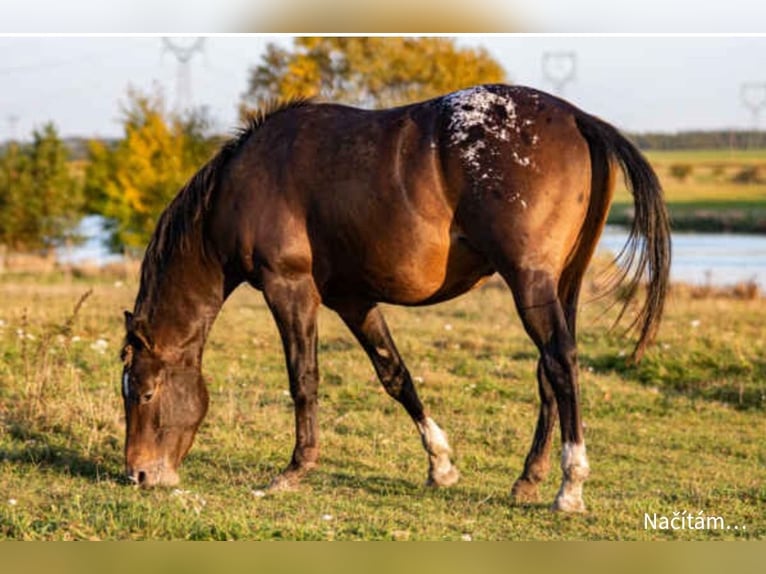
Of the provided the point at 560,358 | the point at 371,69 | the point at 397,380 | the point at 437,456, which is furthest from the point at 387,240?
the point at 371,69

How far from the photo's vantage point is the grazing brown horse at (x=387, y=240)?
641 cm

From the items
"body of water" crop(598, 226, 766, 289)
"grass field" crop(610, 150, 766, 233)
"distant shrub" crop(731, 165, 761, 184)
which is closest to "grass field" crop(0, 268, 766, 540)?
"body of water" crop(598, 226, 766, 289)

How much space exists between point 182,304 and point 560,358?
95.0 inches

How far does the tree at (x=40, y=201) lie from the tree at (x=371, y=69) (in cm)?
982

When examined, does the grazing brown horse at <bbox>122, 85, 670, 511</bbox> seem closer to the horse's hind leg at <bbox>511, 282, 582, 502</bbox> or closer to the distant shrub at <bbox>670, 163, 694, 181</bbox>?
the horse's hind leg at <bbox>511, 282, 582, 502</bbox>

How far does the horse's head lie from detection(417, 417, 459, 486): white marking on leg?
141 cm

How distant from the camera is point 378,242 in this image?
6.78 metres

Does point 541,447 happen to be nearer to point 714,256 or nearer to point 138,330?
point 138,330

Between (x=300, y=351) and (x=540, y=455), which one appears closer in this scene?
(x=540, y=455)

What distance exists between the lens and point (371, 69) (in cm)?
1777

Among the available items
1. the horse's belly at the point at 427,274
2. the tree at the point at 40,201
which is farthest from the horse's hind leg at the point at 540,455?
the tree at the point at 40,201

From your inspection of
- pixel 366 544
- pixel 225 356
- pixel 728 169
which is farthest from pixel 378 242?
pixel 728 169

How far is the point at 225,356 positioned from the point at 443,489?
4.52 metres

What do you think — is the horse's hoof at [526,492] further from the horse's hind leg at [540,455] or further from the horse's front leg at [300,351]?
the horse's front leg at [300,351]
